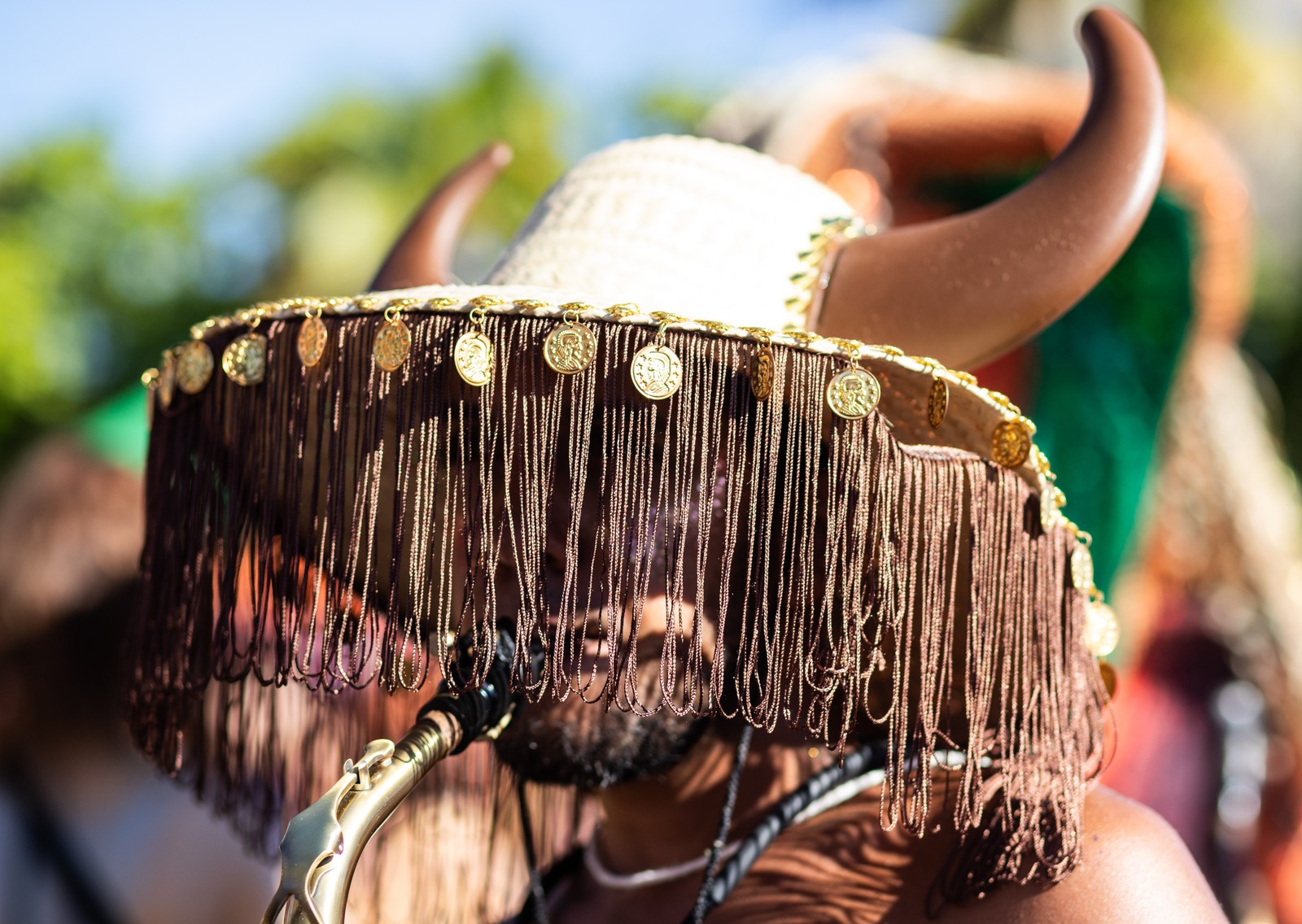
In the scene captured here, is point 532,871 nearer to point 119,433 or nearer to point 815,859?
point 815,859

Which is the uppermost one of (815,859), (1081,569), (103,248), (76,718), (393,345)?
(393,345)

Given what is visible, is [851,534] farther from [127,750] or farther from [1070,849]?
[127,750]

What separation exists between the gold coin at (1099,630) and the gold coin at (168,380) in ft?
3.40

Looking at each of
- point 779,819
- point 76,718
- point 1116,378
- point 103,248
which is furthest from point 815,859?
point 103,248

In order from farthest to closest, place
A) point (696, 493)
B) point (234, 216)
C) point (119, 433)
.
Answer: point (234, 216) → point (119, 433) → point (696, 493)

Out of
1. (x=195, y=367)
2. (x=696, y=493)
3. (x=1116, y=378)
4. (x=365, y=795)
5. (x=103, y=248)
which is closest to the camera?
(x=365, y=795)

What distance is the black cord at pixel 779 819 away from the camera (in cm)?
144

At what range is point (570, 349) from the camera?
3.83ft

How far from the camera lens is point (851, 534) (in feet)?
3.99

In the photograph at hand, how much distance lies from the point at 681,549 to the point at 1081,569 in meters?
0.43

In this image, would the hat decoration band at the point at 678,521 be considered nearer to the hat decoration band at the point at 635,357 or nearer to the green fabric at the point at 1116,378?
the hat decoration band at the point at 635,357

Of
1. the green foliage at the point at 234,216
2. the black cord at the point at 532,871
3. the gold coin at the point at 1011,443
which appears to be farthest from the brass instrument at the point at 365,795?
the green foliage at the point at 234,216

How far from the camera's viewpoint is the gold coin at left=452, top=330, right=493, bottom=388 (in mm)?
1175

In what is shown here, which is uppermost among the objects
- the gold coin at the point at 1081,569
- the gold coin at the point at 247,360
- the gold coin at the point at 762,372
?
the gold coin at the point at 247,360
